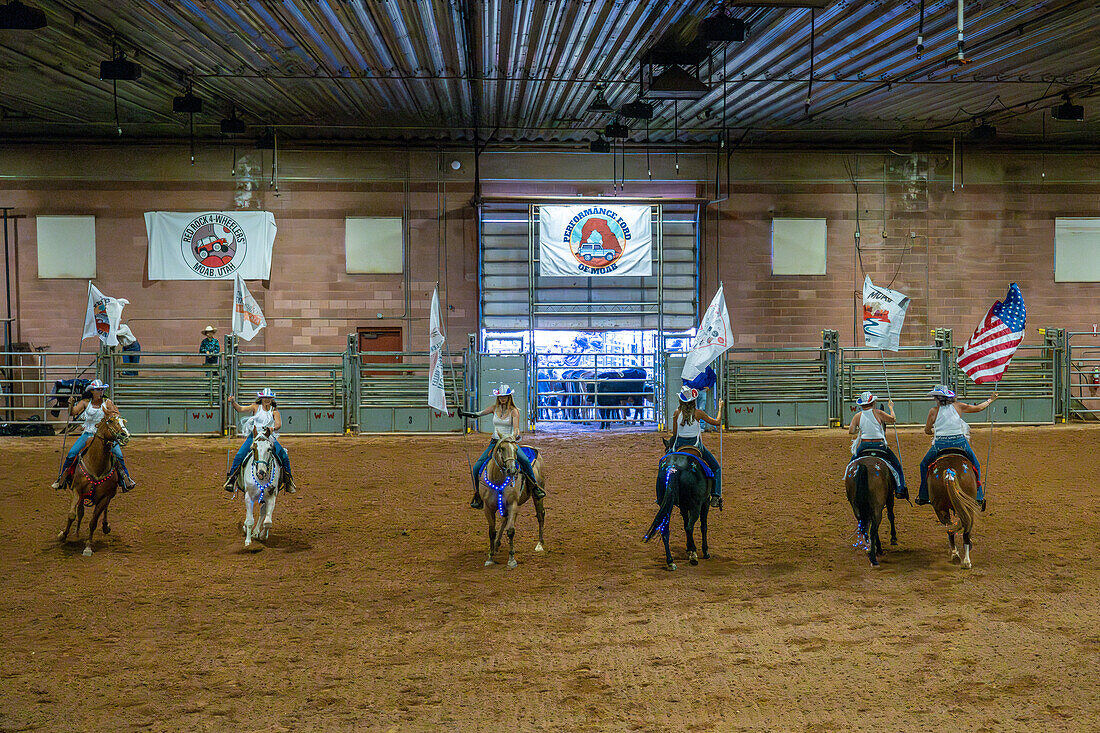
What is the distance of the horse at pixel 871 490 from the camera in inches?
355

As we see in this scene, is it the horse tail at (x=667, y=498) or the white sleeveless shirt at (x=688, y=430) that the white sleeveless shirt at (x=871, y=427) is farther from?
the horse tail at (x=667, y=498)

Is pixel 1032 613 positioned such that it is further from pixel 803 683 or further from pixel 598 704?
pixel 598 704

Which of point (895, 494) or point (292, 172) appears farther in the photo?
point (292, 172)

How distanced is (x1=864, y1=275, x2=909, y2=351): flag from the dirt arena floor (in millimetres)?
2357

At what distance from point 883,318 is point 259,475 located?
8.89 meters

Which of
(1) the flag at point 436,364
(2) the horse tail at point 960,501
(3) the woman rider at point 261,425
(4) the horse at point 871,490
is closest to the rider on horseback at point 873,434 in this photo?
(4) the horse at point 871,490

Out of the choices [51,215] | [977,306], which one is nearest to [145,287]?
[51,215]

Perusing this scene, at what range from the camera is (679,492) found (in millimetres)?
9102

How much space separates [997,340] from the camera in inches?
A: 392

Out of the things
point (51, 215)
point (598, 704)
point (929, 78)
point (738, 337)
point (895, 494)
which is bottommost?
point (598, 704)

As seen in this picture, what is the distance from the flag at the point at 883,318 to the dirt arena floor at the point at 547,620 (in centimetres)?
236

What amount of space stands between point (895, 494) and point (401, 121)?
16041 millimetres

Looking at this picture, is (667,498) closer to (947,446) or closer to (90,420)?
(947,446)

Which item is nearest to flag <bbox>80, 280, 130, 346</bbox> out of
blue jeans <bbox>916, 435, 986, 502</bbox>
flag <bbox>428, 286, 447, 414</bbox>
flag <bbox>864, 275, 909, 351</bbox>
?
flag <bbox>428, 286, 447, 414</bbox>
